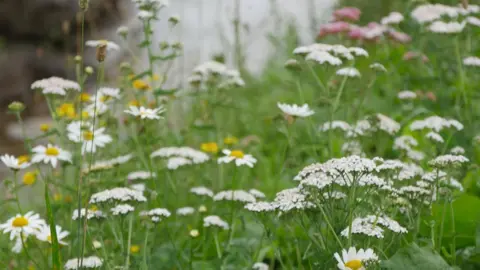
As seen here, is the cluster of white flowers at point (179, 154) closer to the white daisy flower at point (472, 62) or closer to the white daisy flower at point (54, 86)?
the white daisy flower at point (54, 86)

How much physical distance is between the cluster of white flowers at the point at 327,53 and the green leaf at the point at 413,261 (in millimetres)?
797

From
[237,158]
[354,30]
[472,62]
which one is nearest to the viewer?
[237,158]

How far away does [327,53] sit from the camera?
2.38m

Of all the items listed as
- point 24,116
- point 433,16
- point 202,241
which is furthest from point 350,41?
point 24,116

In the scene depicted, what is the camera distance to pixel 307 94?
16.5ft

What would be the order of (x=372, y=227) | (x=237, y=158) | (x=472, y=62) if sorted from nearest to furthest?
(x=372, y=227), (x=237, y=158), (x=472, y=62)

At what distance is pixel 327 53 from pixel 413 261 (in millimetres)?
888

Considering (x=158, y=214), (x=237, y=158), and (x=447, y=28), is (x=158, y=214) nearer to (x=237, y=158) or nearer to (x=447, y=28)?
(x=237, y=158)

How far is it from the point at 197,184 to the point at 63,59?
18.9 feet

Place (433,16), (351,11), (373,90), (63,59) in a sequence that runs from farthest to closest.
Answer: (63,59) → (373,90) → (351,11) → (433,16)

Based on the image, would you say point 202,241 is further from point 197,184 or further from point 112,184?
point 197,184

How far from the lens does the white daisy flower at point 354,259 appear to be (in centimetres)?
151

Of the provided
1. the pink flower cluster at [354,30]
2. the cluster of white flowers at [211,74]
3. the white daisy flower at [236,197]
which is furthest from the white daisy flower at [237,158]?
the pink flower cluster at [354,30]

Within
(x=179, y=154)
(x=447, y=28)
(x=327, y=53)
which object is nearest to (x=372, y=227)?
(x=327, y=53)
